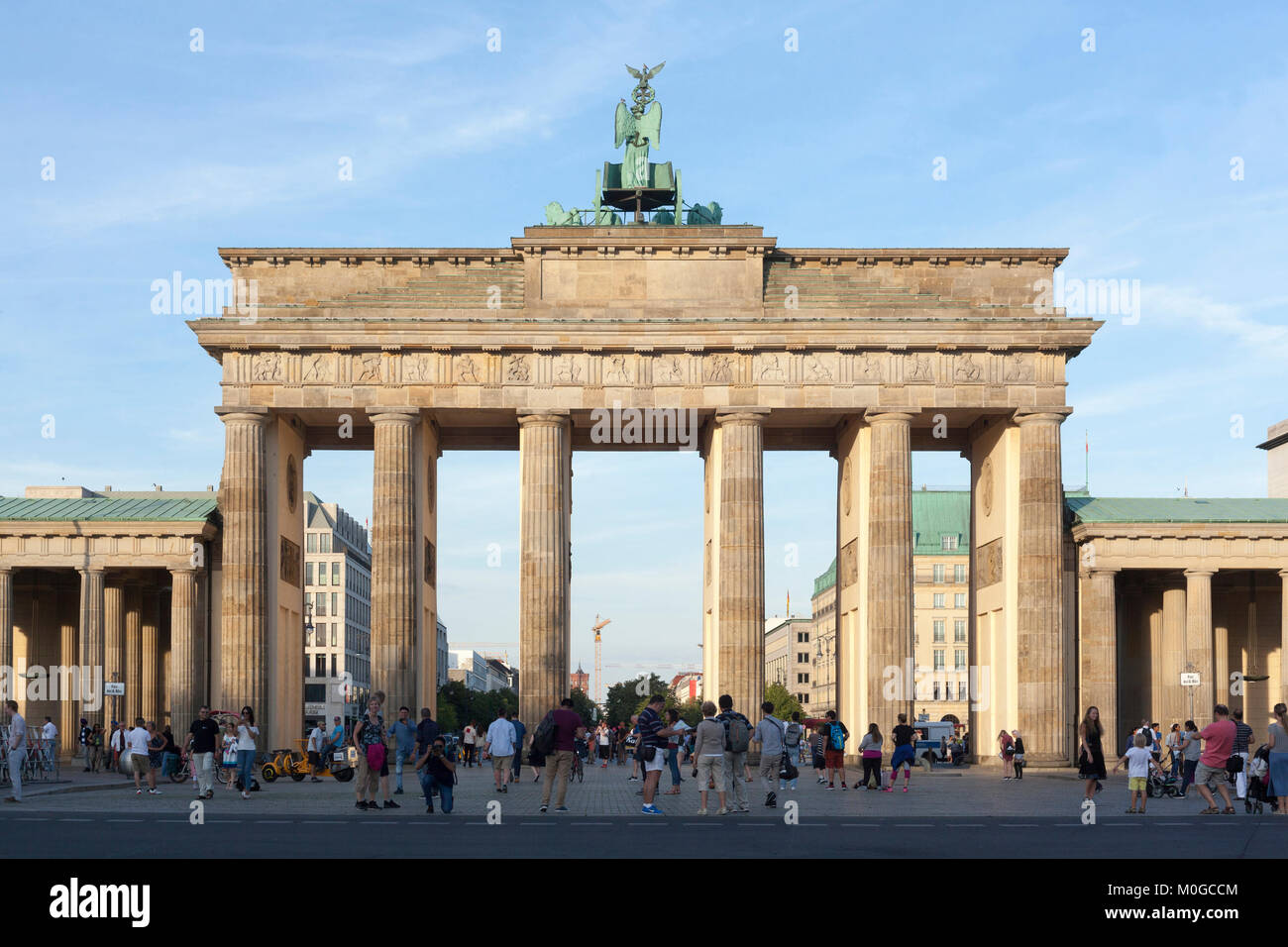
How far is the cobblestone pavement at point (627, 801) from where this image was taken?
97.1 feet

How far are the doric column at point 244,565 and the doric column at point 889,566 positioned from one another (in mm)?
21781

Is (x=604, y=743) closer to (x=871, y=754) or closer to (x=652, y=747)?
(x=871, y=754)

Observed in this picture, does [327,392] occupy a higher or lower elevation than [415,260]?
lower

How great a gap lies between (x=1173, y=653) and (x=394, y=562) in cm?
3012

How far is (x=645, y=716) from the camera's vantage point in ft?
107

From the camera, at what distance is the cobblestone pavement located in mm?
29594

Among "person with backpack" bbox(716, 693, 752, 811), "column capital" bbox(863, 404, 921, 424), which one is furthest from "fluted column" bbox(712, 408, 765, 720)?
"person with backpack" bbox(716, 693, 752, 811)

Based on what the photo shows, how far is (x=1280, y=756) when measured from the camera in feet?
97.8

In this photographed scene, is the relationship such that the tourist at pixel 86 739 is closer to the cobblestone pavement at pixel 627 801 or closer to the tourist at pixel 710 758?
the cobblestone pavement at pixel 627 801

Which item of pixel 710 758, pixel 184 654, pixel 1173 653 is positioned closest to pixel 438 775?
pixel 710 758
